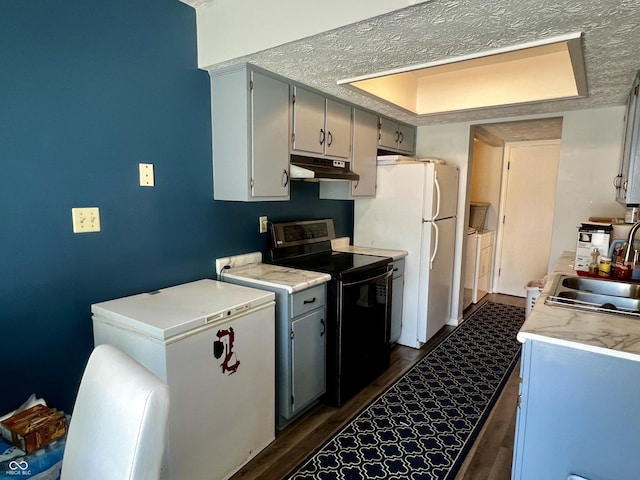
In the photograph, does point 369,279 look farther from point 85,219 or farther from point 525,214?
point 525,214

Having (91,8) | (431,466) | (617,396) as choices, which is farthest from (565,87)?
(91,8)

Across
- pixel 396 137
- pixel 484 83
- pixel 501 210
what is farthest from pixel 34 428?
pixel 501 210

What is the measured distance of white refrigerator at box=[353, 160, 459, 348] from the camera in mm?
3266

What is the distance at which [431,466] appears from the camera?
1.96 meters

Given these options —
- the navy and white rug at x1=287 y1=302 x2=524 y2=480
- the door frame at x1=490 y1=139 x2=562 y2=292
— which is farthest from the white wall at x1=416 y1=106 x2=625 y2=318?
the door frame at x1=490 y1=139 x2=562 y2=292

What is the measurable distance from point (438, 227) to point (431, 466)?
198 centimetres

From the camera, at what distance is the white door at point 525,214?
4.81 metres

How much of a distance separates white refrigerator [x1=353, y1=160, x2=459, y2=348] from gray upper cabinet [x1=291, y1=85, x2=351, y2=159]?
644mm

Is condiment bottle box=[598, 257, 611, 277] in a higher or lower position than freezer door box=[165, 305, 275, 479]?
higher

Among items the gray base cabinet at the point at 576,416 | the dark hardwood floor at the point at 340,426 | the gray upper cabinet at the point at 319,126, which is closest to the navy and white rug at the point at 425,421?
the dark hardwood floor at the point at 340,426

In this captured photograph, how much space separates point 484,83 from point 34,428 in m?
3.68

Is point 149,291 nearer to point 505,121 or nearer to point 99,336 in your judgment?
point 99,336

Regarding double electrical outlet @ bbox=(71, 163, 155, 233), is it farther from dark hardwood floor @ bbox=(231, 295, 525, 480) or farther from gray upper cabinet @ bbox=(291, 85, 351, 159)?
dark hardwood floor @ bbox=(231, 295, 525, 480)

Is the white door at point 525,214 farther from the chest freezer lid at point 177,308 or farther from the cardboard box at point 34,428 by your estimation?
the cardboard box at point 34,428
